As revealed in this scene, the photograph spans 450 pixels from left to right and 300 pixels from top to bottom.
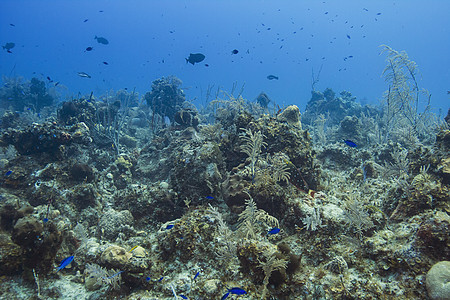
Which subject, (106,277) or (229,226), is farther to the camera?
(229,226)

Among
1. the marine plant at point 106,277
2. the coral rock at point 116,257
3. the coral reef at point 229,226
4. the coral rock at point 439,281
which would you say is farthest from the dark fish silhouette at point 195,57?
the coral rock at point 439,281

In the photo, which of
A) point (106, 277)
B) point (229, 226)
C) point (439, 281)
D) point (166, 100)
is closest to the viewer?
point (439, 281)

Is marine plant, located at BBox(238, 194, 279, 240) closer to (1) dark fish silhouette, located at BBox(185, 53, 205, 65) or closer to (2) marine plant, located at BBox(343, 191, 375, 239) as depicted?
(2) marine plant, located at BBox(343, 191, 375, 239)

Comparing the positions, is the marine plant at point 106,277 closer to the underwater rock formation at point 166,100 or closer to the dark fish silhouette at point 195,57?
the dark fish silhouette at point 195,57

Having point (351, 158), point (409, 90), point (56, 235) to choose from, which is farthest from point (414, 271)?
point (409, 90)

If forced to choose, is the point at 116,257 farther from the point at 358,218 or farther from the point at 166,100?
the point at 166,100

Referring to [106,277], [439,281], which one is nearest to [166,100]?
[106,277]

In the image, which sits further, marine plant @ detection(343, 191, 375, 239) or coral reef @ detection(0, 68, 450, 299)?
marine plant @ detection(343, 191, 375, 239)

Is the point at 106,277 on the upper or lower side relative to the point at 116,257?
lower

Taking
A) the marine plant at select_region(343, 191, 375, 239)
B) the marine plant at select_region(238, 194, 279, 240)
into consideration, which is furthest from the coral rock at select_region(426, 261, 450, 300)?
the marine plant at select_region(238, 194, 279, 240)

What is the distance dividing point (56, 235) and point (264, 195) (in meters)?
4.04

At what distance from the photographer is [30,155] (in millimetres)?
7449

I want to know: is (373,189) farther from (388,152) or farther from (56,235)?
(56,235)

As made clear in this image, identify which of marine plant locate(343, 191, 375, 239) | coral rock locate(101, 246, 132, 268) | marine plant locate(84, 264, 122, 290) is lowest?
marine plant locate(84, 264, 122, 290)
